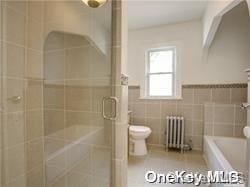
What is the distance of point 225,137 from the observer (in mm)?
2639

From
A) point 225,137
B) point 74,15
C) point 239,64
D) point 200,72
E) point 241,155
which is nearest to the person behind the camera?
point 74,15

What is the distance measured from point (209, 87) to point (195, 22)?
1313 millimetres

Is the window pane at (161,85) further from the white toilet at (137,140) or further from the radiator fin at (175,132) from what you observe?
the white toilet at (137,140)

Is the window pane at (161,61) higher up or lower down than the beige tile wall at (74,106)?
higher up

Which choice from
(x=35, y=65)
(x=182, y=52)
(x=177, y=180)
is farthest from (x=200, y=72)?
(x=35, y=65)

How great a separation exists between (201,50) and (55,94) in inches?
110

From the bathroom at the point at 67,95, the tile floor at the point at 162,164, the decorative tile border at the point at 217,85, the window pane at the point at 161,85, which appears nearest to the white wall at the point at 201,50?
the decorative tile border at the point at 217,85

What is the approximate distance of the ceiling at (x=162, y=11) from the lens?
8.19ft

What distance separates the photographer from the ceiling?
98.3 inches

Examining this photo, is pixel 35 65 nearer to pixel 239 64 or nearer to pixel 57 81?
pixel 57 81

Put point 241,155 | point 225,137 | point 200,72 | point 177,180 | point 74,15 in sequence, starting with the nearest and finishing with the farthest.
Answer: point 74,15 < point 177,180 < point 241,155 < point 225,137 < point 200,72

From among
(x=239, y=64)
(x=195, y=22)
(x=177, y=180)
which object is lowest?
(x=177, y=180)

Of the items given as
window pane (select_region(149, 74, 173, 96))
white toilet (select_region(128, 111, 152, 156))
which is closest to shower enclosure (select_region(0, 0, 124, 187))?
white toilet (select_region(128, 111, 152, 156))

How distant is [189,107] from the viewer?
10.2 ft
